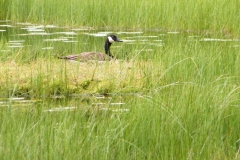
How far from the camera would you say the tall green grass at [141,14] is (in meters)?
14.6

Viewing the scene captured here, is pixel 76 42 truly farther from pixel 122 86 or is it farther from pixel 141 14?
pixel 141 14

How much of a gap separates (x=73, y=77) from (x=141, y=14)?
668 cm

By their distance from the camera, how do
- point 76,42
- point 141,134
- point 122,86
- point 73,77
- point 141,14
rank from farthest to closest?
point 141,14
point 76,42
point 73,77
point 122,86
point 141,134

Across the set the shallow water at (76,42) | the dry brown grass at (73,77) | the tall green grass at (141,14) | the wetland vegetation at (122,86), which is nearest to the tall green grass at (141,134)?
the wetland vegetation at (122,86)

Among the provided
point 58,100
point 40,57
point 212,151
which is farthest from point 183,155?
point 40,57

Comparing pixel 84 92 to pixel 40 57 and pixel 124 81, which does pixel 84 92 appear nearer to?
pixel 124 81

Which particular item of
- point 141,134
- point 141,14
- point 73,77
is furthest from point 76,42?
point 141,134

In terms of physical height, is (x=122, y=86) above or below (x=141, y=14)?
below

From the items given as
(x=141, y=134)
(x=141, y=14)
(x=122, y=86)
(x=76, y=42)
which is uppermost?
(x=141, y=14)

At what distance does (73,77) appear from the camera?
902 cm

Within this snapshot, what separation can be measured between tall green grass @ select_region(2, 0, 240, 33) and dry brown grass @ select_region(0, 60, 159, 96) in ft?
18.1

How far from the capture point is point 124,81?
876 centimetres

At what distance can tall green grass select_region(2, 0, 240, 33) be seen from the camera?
14.6 metres

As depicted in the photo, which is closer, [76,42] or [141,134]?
[141,134]
